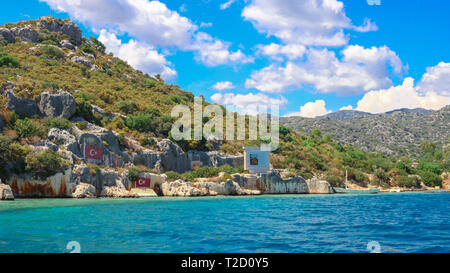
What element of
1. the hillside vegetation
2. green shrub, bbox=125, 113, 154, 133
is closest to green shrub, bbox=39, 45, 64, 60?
the hillside vegetation

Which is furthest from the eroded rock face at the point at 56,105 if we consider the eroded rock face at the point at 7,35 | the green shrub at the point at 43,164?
the eroded rock face at the point at 7,35

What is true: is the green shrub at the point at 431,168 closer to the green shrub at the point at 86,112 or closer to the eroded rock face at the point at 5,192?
the green shrub at the point at 86,112

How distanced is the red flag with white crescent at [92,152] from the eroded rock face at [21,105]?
21.9ft

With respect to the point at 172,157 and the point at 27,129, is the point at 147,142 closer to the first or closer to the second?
the point at 172,157

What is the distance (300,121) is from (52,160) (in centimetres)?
12014

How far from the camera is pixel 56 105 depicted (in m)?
33.2

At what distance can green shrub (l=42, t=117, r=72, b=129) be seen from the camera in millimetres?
30547

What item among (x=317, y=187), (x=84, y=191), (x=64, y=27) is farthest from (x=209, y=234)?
(x=64, y=27)

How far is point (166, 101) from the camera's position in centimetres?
5941

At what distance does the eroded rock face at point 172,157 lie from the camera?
121 ft
